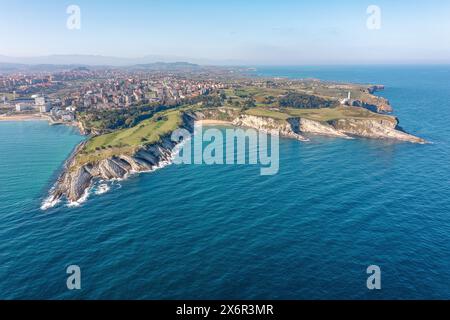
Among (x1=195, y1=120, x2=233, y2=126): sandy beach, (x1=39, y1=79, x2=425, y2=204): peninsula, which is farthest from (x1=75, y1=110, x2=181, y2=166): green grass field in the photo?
(x1=195, y1=120, x2=233, y2=126): sandy beach

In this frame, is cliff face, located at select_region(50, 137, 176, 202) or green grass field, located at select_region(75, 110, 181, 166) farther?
green grass field, located at select_region(75, 110, 181, 166)

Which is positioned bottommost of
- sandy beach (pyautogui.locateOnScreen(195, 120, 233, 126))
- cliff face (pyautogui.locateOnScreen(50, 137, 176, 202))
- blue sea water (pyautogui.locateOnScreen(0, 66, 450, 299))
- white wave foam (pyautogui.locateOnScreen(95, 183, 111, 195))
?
blue sea water (pyautogui.locateOnScreen(0, 66, 450, 299))

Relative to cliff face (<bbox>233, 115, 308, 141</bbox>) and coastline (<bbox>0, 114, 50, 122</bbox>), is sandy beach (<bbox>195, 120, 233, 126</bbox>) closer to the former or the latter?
cliff face (<bbox>233, 115, 308, 141</bbox>)

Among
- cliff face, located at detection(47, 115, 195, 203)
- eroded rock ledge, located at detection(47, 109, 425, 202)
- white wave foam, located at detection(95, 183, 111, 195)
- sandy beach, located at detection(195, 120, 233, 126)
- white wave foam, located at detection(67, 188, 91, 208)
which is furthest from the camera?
sandy beach, located at detection(195, 120, 233, 126)

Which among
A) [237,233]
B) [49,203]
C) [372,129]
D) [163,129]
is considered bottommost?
[237,233]

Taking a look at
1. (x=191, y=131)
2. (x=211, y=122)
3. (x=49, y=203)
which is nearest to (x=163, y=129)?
(x=191, y=131)

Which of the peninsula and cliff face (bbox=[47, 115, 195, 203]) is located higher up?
the peninsula

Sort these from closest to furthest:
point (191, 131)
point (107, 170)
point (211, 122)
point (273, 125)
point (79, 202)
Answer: point (79, 202)
point (107, 170)
point (191, 131)
point (273, 125)
point (211, 122)

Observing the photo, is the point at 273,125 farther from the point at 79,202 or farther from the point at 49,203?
the point at 49,203

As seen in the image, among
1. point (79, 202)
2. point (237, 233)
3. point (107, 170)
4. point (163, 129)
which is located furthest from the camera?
point (163, 129)
